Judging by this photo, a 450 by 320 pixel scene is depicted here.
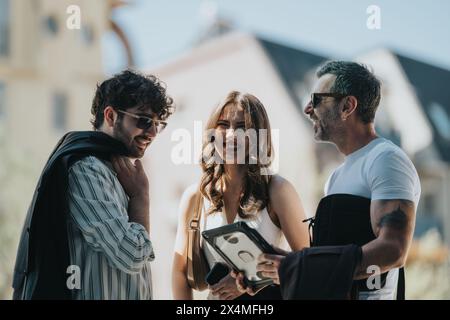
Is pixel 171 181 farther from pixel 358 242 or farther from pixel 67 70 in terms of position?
pixel 358 242

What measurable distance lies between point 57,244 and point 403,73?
34.3 feet

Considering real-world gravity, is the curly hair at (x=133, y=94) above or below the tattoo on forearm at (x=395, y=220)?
above

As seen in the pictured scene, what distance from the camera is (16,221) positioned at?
10.3 metres

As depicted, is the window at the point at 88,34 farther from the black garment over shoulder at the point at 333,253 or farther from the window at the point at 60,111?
the black garment over shoulder at the point at 333,253

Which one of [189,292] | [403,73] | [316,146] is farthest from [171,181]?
[189,292]

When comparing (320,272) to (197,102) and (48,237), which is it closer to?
(48,237)

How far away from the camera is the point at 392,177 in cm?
176

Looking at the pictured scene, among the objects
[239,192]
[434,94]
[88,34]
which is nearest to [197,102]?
[88,34]

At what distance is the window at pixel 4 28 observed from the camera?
10719 millimetres

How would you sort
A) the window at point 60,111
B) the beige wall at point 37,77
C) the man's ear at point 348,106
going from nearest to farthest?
the man's ear at point 348,106 < the beige wall at point 37,77 < the window at point 60,111

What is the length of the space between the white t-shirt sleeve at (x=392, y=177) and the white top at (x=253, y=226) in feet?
1.40

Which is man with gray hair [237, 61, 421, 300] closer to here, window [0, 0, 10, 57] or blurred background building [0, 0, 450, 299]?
blurred background building [0, 0, 450, 299]

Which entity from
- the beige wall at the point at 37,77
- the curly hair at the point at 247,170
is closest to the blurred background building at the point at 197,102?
the beige wall at the point at 37,77
